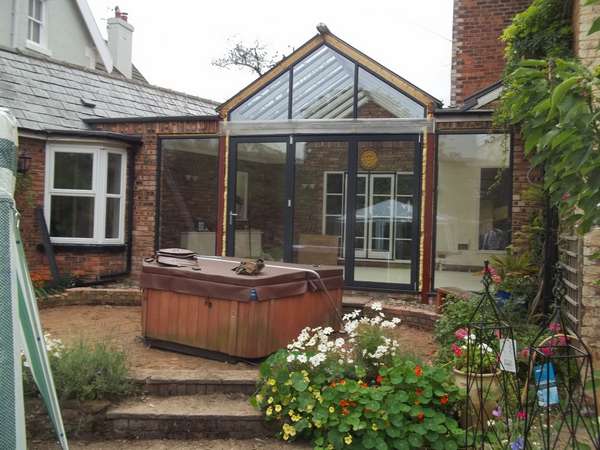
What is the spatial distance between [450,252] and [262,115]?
3639mm

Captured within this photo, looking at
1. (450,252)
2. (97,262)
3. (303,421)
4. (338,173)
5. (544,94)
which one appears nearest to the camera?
(544,94)

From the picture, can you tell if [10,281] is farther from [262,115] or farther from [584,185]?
[262,115]

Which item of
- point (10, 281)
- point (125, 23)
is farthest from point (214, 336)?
point (125, 23)

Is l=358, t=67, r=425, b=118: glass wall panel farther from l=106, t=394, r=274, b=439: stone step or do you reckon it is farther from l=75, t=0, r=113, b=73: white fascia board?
l=75, t=0, r=113, b=73: white fascia board

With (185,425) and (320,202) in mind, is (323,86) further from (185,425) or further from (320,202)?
(185,425)

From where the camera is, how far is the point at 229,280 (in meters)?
5.51

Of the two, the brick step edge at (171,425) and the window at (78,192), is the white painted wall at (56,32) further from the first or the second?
the brick step edge at (171,425)

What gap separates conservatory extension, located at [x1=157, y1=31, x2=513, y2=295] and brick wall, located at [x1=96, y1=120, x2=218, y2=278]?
315 mm

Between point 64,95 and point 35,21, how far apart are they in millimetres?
8594

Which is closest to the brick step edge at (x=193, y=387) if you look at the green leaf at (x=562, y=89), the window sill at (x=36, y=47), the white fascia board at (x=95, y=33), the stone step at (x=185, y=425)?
the stone step at (x=185, y=425)

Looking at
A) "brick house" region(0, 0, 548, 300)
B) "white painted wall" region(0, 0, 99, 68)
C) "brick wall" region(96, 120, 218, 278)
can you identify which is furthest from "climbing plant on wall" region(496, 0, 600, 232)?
"white painted wall" region(0, 0, 99, 68)

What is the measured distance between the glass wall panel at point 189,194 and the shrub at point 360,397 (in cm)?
540

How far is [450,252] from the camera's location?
28.1 ft

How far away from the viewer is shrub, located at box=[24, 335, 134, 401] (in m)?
4.47
